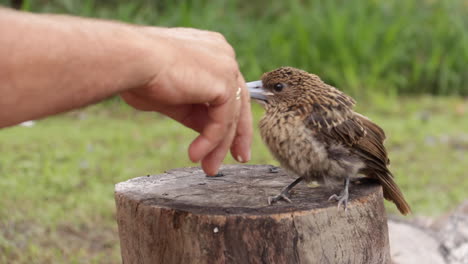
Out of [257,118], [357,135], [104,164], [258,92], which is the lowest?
[104,164]

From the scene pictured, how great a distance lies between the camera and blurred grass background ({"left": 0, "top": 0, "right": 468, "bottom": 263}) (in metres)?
5.13

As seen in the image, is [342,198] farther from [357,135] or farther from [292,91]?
[292,91]

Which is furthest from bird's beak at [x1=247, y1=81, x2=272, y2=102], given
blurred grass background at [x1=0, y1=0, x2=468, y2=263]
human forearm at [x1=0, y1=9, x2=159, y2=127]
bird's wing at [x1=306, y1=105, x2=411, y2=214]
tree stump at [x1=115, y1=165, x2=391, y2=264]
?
blurred grass background at [x1=0, y1=0, x2=468, y2=263]

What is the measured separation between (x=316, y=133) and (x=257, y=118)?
4711 mm

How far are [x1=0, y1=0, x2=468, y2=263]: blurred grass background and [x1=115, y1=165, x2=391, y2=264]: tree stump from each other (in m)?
1.96

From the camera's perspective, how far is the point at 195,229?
256 centimetres

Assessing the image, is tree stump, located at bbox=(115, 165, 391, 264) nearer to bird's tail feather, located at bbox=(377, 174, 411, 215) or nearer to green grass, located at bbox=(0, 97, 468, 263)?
bird's tail feather, located at bbox=(377, 174, 411, 215)

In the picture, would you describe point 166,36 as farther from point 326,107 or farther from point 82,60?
point 326,107

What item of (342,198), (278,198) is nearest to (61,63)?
(278,198)

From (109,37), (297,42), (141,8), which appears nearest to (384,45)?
(297,42)

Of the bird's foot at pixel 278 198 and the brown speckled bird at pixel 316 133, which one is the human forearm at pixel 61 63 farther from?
the brown speckled bird at pixel 316 133

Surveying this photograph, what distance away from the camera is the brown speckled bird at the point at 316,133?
9.58ft

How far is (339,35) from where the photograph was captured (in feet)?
28.1

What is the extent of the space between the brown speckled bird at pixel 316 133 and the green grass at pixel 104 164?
6.97 ft
